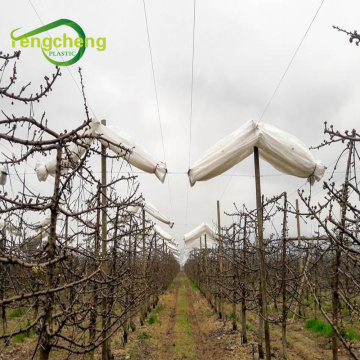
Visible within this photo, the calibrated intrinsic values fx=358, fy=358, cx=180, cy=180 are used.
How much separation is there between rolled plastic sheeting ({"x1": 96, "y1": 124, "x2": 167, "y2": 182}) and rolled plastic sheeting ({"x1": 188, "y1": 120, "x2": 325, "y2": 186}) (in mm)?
690

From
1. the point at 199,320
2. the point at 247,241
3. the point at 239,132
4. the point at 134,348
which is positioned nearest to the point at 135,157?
the point at 239,132

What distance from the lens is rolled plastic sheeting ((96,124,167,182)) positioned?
5.64 meters

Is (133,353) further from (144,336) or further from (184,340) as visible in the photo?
(184,340)

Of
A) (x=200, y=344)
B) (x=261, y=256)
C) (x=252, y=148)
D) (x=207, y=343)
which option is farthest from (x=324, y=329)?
(x=252, y=148)

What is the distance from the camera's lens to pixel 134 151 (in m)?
5.69

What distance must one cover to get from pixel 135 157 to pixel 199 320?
10867 mm

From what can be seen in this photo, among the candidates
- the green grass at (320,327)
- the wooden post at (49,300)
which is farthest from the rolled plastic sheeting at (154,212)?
the wooden post at (49,300)

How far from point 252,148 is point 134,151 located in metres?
1.85

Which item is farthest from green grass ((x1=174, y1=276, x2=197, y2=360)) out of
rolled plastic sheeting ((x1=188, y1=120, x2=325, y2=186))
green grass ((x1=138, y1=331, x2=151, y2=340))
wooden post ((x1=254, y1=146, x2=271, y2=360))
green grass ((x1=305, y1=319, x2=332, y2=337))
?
rolled plastic sheeting ((x1=188, y1=120, x2=325, y2=186))

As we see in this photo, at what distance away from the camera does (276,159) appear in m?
5.50

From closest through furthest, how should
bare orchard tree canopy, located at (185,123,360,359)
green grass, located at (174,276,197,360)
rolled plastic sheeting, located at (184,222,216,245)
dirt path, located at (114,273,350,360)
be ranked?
1. bare orchard tree canopy, located at (185,123,360,359)
2. dirt path, located at (114,273,350,360)
3. green grass, located at (174,276,197,360)
4. rolled plastic sheeting, located at (184,222,216,245)

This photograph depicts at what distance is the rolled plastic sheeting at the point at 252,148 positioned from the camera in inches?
209

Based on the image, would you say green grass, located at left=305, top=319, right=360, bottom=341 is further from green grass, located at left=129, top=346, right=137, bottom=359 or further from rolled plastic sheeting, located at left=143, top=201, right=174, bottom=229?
rolled plastic sheeting, located at left=143, top=201, right=174, bottom=229

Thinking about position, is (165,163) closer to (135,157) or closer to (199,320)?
(135,157)
